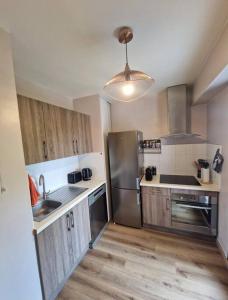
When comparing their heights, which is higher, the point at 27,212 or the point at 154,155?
the point at 154,155

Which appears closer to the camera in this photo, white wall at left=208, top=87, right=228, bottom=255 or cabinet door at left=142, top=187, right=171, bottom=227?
white wall at left=208, top=87, right=228, bottom=255

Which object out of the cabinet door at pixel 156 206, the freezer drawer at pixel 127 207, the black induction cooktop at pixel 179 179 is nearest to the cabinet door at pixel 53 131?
the freezer drawer at pixel 127 207

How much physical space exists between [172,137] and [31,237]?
255 cm

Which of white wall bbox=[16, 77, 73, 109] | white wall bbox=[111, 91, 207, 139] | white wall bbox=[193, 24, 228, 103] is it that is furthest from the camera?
white wall bbox=[111, 91, 207, 139]

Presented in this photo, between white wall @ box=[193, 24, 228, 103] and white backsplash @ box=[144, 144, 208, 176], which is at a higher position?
white wall @ box=[193, 24, 228, 103]

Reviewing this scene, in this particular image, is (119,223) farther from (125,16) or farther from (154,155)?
(125,16)

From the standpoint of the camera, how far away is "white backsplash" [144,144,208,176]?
2.56 meters

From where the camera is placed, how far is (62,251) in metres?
1.53

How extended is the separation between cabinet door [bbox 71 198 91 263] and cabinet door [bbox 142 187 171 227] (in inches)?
39.9

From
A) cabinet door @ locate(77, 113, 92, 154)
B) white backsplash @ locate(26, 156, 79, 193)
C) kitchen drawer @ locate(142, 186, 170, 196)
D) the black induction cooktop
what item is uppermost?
cabinet door @ locate(77, 113, 92, 154)

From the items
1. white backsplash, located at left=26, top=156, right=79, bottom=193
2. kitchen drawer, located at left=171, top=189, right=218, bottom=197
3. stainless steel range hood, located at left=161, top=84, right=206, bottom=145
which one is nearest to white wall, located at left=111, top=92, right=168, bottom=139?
stainless steel range hood, located at left=161, top=84, right=206, bottom=145

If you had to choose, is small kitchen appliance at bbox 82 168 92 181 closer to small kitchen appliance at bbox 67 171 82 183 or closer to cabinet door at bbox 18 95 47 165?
small kitchen appliance at bbox 67 171 82 183

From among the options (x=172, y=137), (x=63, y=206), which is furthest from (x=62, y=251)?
(x=172, y=137)

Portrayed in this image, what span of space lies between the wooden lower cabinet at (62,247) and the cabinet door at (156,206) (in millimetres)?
1026
